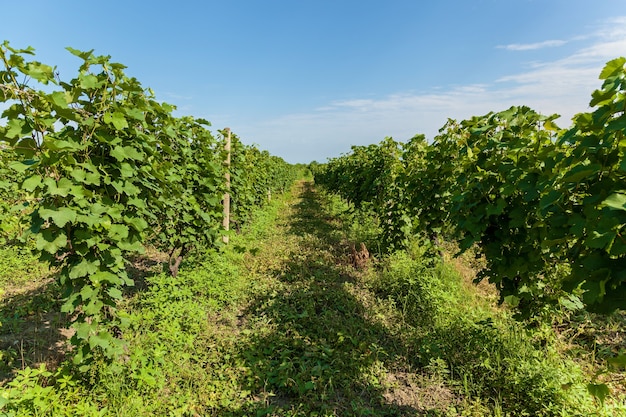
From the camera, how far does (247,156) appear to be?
397 inches

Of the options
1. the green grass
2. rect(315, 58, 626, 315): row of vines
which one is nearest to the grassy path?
the green grass

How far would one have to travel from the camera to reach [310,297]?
17.8ft

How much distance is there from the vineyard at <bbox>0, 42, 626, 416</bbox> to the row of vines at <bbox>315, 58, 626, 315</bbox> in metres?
0.02

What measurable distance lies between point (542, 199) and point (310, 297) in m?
4.02

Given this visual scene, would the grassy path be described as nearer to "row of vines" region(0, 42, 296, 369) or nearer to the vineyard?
the vineyard

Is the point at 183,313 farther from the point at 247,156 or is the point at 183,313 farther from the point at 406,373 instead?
the point at 247,156

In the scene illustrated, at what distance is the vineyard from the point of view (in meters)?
2.22

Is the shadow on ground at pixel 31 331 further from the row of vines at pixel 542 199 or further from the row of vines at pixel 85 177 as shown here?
the row of vines at pixel 542 199

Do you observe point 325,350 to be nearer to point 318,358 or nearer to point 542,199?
point 318,358

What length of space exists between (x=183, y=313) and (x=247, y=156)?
6359 millimetres

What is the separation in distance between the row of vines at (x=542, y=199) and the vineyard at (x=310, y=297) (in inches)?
0.6

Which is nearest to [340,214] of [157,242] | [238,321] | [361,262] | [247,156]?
[247,156]

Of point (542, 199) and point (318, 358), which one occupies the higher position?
point (542, 199)

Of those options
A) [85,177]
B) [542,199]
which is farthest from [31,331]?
[542,199]
